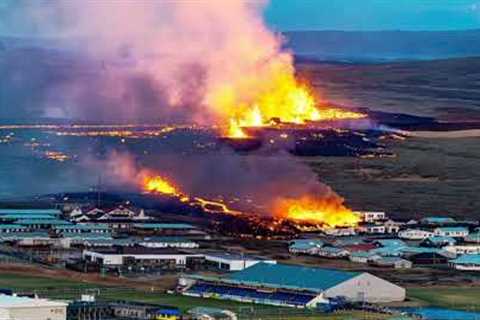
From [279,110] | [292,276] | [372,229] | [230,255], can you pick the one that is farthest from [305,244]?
[279,110]

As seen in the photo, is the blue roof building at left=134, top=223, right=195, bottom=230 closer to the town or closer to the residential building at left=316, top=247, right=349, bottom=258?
the town

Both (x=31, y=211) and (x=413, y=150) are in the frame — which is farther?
(x=413, y=150)

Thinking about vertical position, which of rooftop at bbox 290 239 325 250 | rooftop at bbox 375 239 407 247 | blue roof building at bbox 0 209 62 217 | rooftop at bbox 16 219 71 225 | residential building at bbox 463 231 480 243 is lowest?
rooftop at bbox 290 239 325 250

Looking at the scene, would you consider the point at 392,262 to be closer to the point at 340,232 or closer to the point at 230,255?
the point at 230,255

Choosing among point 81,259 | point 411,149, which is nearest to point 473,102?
point 411,149

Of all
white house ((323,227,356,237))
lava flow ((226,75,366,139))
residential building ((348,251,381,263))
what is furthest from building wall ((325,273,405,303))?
lava flow ((226,75,366,139))

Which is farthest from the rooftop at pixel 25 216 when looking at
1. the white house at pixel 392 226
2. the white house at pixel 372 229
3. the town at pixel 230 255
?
the white house at pixel 392 226
